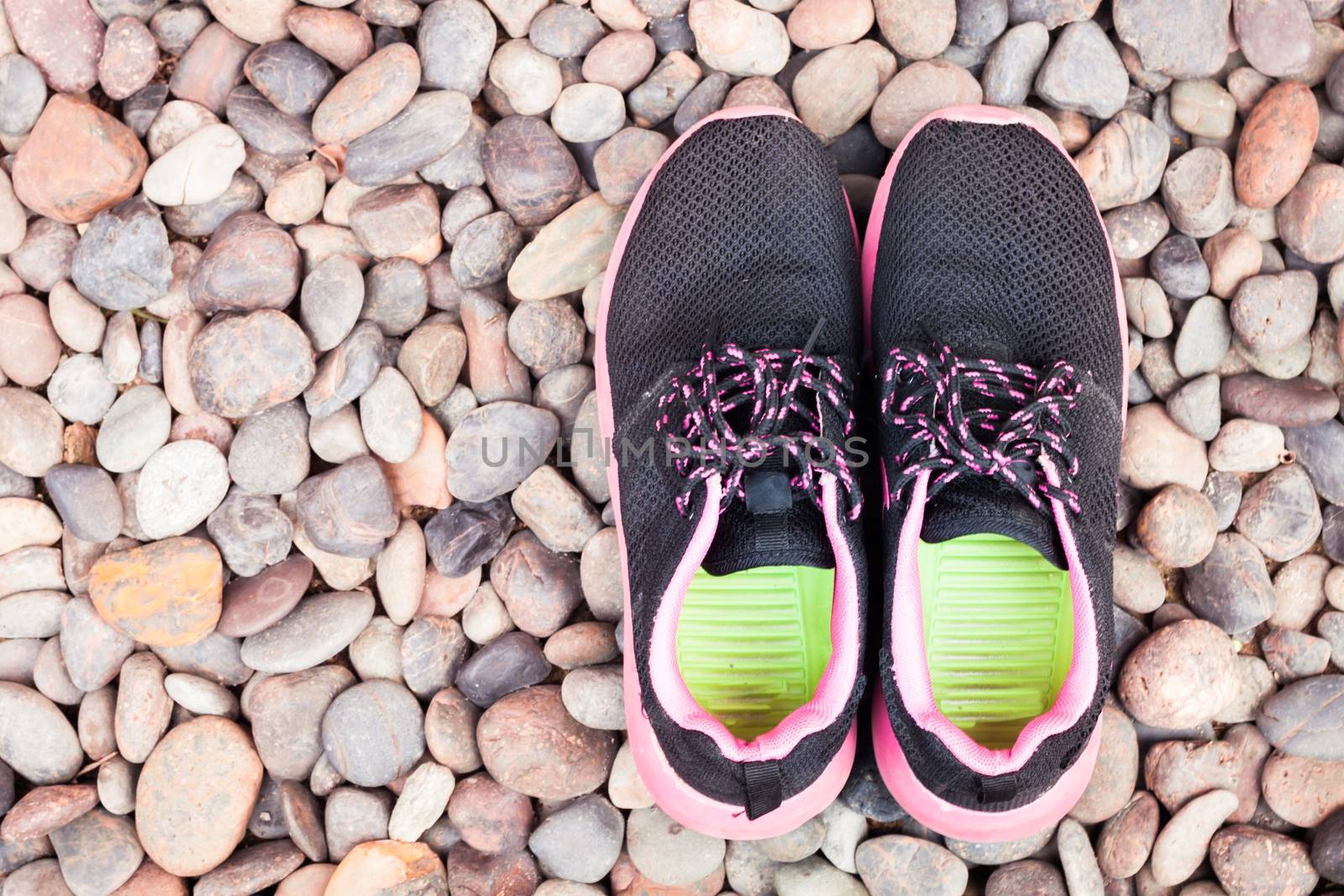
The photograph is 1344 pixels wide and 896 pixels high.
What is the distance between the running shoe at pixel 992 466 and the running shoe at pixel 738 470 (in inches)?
2.4

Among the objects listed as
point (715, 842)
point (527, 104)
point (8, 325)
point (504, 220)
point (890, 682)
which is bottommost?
point (715, 842)

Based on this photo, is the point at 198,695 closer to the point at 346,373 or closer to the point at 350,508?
the point at 350,508

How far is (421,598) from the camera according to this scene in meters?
1.38

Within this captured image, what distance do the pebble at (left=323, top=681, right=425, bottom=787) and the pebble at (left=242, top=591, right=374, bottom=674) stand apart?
0.07 m

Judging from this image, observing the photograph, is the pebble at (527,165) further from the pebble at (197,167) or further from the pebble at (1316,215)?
the pebble at (1316,215)

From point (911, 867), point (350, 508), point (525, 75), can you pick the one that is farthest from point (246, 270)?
point (911, 867)

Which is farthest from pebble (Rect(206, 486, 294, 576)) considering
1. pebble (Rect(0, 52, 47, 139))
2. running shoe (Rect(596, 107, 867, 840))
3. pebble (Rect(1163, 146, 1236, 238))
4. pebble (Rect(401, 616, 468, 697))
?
pebble (Rect(1163, 146, 1236, 238))

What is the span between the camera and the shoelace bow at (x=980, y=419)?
1.13 meters

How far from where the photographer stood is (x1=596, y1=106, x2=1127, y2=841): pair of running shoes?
108 centimetres

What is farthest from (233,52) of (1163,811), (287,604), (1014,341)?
(1163,811)

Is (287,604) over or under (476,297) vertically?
under

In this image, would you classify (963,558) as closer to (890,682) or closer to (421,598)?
(890,682)

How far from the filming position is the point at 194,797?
1.32m

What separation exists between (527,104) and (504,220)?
16 centimetres
